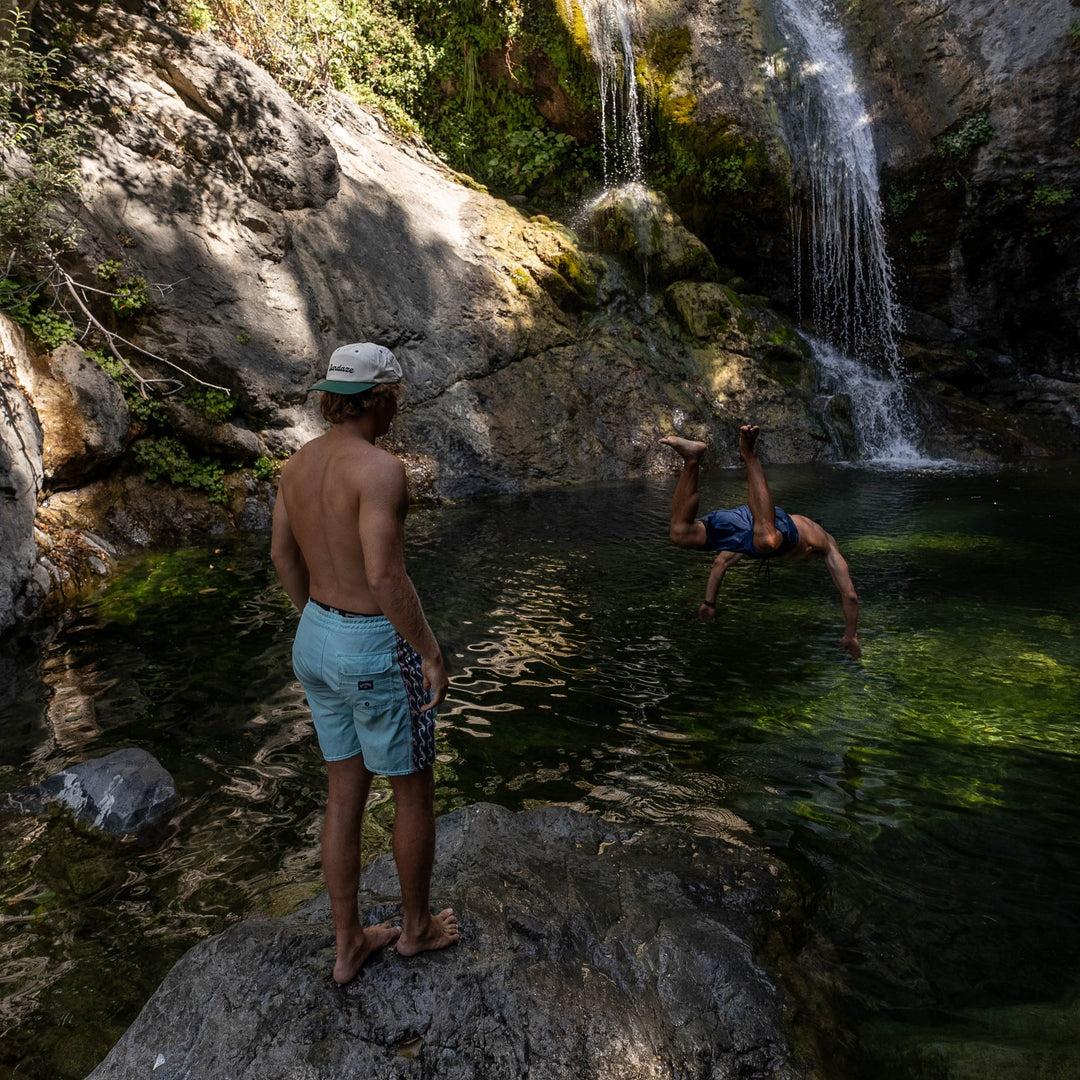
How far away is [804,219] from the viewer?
683 inches

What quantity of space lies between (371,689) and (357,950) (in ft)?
2.68

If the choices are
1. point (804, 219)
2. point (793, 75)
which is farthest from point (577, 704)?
point (793, 75)

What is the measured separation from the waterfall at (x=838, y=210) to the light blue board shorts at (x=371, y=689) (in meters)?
16.1

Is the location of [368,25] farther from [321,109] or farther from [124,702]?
[124,702]

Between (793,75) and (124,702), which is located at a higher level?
(793,75)

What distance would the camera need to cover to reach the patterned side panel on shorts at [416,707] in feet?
7.92

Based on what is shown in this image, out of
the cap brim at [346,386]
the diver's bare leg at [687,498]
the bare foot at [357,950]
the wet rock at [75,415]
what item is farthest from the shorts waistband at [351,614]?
the wet rock at [75,415]

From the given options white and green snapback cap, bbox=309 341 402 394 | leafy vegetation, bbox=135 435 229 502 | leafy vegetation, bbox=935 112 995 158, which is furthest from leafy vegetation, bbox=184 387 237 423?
leafy vegetation, bbox=935 112 995 158

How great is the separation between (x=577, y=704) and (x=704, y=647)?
1363mm

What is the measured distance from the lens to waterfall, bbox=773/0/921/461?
17.1 meters

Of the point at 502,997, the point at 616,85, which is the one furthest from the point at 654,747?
the point at 616,85

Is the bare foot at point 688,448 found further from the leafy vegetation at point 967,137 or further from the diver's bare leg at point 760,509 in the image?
the leafy vegetation at point 967,137

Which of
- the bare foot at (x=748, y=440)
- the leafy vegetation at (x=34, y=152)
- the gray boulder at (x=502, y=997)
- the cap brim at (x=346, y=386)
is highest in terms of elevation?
the leafy vegetation at (x=34, y=152)

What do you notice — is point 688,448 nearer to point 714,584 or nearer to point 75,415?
point 714,584
